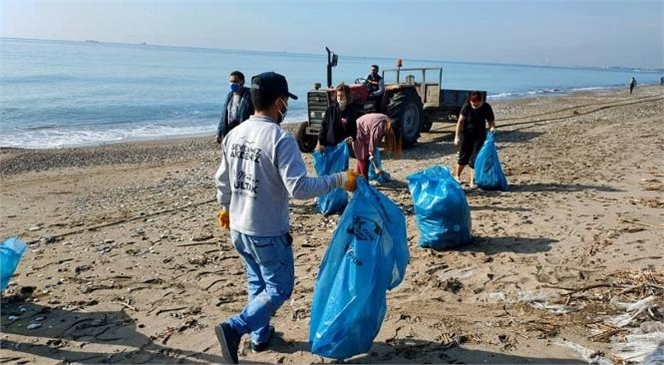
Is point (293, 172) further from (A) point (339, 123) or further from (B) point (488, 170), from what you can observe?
(B) point (488, 170)

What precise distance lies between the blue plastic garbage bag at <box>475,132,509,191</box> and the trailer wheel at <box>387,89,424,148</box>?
358 cm

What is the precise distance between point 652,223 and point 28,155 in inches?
496

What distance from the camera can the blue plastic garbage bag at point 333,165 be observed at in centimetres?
645

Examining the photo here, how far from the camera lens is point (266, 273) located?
3113 mm

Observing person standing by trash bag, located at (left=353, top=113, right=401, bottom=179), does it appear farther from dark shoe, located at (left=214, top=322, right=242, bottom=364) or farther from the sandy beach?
dark shoe, located at (left=214, top=322, right=242, bottom=364)

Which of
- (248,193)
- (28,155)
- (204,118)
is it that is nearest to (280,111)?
(248,193)

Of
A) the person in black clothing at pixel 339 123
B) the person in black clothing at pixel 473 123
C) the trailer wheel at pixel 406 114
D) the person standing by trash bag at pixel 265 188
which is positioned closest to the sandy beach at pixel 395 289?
the person standing by trash bag at pixel 265 188

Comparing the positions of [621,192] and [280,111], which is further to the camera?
[621,192]

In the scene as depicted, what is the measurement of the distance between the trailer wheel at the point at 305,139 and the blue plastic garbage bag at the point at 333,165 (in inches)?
185

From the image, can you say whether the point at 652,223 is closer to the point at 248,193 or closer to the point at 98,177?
the point at 248,193

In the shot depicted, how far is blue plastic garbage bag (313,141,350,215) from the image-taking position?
6445 millimetres

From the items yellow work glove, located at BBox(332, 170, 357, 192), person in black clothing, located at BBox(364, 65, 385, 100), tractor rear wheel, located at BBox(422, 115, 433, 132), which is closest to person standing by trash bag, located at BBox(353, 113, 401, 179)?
yellow work glove, located at BBox(332, 170, 357, 192)

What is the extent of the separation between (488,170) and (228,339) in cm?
526

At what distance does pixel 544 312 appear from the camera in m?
3.79
